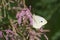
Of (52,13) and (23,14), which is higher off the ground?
(23,14)

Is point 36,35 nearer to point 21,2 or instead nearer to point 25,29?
point 25,29

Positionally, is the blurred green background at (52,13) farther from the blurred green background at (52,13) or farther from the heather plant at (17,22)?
the heather plant at (17,22)

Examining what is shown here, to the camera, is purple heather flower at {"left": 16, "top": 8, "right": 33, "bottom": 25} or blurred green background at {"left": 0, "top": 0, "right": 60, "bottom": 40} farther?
blurred green background at {"left": 0, "top": 0, "right": 60, "bottom": 40}

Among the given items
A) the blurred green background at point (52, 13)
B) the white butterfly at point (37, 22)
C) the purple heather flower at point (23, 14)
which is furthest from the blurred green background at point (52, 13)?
the purple heather flower at point (23, 14)

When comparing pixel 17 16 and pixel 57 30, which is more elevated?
pixel 17 16

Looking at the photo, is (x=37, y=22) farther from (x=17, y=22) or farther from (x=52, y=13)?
(x=52, y=13)

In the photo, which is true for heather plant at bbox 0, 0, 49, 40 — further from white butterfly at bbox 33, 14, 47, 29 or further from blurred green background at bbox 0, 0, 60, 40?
blurred green background at bbox 0, 0, 60, 40

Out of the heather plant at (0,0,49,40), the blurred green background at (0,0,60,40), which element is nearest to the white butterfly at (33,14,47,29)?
the heather plant at (0,0,49,40)

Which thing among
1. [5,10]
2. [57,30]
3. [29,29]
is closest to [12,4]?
[5,10]

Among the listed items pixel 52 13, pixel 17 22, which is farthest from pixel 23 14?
Result: pixel 52 13

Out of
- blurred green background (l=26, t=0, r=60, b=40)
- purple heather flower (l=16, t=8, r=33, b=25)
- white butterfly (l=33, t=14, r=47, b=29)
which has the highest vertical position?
purple heather flower (l=16, t=8, r=33, b=25)

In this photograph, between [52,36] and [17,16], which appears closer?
[17,16]
